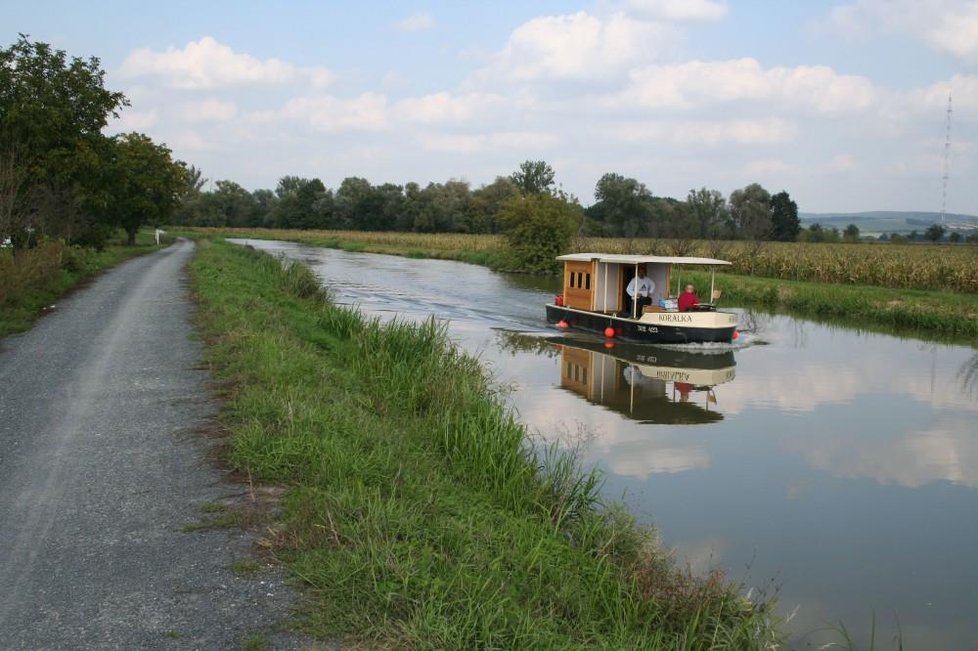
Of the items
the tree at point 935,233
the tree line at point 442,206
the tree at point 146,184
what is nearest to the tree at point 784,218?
the tree line at point 442,206

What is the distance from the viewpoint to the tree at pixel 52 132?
80.1ft

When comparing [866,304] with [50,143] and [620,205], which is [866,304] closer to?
[50,143]

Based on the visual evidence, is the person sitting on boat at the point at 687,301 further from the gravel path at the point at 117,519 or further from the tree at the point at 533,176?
the tree at the point at 533,176

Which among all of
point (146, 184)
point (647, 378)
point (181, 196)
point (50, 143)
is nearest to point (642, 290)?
point (647, 378)

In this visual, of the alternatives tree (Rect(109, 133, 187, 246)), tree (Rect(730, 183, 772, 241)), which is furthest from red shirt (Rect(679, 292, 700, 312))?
tree (Rect(730, 183, 772, 241))

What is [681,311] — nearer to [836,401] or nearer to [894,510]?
[836,401]

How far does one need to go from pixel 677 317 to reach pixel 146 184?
36.6m

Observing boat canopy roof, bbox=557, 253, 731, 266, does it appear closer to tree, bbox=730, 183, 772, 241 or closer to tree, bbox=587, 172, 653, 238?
tree, bbox=730, 183, 772, 241

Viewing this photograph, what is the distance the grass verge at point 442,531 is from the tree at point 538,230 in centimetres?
3958

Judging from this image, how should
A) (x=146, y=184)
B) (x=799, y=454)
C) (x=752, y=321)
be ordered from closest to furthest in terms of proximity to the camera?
(x=799, y=454), (x=752, y=321), (x=146, y=184)

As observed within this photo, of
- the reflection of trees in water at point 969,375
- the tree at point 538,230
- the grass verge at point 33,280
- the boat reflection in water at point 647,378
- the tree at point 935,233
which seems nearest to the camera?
the boat reflection in water at point 647,378

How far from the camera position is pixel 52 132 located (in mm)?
25766

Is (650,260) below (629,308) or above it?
above

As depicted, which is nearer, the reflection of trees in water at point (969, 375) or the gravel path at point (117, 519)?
the gravel path at point (117, 519)
